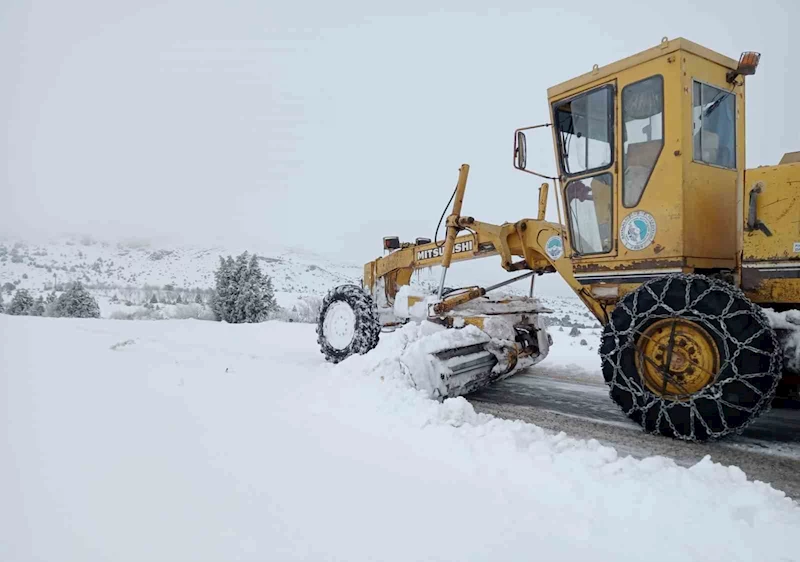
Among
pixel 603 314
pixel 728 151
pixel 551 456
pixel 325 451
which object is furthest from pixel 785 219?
pixel 325 451

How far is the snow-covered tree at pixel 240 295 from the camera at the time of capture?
18816 millimetres

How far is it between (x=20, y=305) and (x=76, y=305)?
2818 mm

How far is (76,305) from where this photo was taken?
64.6ft

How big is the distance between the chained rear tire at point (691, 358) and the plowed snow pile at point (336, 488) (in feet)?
2.99

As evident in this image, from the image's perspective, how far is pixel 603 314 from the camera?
5102 mm

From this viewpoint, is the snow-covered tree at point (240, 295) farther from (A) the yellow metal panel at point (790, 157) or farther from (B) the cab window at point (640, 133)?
(A) the yellow metal panel at point (790, 157)

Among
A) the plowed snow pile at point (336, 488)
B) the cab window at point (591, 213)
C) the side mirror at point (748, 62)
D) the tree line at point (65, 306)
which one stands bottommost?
the tree line at point (65, 306)

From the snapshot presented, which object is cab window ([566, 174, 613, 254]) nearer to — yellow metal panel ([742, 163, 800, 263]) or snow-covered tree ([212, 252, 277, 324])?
yellow metal panel ([742, 163, 800, 263])

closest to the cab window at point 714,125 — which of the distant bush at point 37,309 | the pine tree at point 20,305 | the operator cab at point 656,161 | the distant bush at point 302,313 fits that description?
the operator cab at point 656,161

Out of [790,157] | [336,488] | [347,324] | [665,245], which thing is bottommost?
[336,488]

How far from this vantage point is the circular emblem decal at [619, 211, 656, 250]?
445cm

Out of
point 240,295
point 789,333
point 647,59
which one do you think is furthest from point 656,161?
point 240,295

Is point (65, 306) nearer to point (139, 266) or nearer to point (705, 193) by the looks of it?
point (705, 193)

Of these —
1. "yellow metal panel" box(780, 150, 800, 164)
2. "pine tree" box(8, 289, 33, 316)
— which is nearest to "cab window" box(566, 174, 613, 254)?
"yellow metal panel" box(780, 150, 800, 164)
